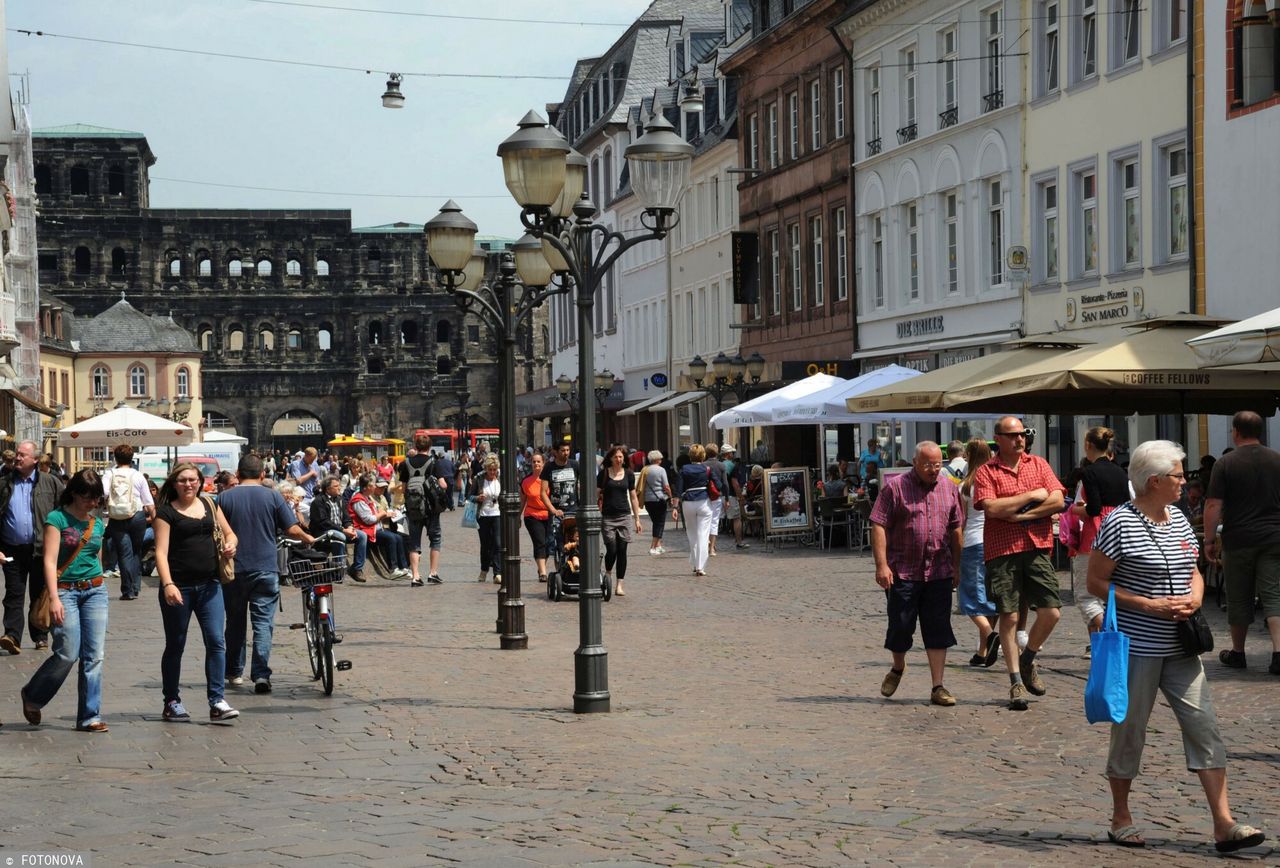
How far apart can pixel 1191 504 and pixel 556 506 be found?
835 cm

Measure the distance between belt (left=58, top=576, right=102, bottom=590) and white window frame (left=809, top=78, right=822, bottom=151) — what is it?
3217 cm

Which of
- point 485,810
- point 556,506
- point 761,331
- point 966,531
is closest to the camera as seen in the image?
point 485,810

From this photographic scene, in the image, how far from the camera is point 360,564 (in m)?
25.9

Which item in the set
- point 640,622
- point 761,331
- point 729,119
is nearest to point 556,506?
point 640,622

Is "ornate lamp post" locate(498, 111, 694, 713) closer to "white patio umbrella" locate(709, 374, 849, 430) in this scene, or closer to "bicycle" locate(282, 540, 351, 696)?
"bicycle" locate(282, 540, 351, 696)

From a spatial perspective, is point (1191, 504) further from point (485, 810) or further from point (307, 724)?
→ point (485, 810)

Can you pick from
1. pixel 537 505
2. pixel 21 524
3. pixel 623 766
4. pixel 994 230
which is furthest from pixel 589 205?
pixel 994 230

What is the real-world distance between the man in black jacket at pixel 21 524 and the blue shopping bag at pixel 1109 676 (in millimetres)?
11187

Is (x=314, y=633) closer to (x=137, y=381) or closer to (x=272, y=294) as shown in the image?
(x=137, y=381)

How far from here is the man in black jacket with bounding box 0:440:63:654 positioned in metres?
16.4

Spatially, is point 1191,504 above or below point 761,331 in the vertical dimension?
below

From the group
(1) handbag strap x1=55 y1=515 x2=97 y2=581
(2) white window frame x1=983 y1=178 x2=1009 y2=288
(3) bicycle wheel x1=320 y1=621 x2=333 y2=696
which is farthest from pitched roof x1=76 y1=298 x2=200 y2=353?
(1) handbag strap x1=55 y1=515 x2=97 y2=581

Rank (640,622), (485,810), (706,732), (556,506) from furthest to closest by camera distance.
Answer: (556,506), (640,622), (706,732), (485,810)

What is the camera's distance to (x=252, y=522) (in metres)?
13.1
